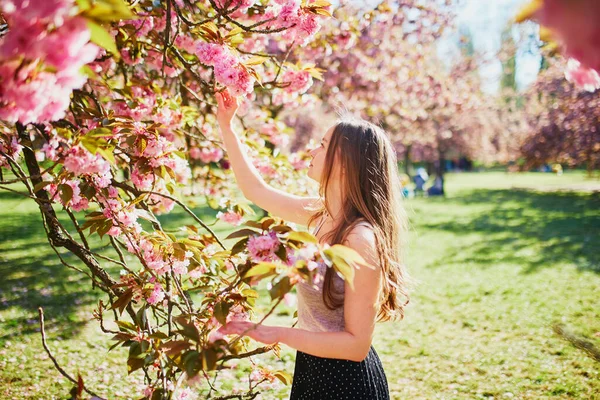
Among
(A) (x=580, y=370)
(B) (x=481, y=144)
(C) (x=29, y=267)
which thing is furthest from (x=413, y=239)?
(B) (x=481, y=144)

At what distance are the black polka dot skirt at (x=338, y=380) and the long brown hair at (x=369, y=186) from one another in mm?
273

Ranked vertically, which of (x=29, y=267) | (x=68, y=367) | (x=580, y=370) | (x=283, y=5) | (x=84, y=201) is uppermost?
(x=283, y=5)

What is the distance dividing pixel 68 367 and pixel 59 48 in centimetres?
386

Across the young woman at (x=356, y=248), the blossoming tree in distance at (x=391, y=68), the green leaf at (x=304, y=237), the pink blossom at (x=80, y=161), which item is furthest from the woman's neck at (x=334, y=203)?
the blossoming tree in distance at (x=391, y=68)

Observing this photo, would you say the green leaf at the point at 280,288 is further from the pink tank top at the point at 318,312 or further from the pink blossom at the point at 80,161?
the pink blossom at the point at 80,161

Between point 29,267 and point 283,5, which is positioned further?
point 29,267

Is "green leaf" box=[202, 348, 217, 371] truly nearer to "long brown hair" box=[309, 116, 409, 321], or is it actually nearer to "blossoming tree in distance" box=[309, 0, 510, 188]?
"long brown hair" box=[309, 116, 409, 321]

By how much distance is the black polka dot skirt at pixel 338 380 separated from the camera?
5.62ft

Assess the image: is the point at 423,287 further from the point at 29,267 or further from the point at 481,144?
the point at 481,144

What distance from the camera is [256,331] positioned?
140 cm

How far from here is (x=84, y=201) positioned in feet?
6.77

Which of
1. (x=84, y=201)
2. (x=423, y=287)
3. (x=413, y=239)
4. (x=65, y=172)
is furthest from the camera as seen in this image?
(x=413, y=239)

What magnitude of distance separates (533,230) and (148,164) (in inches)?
441

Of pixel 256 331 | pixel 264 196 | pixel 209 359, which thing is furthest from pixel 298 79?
pixel 209 359
